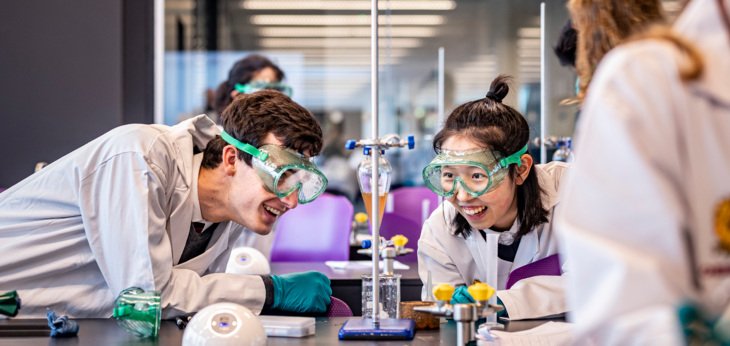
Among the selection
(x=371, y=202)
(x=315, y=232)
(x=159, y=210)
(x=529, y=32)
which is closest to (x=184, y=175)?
(x=159, y=210)

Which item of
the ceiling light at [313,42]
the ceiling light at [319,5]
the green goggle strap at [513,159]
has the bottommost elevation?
the green goggle strap at [513,159]

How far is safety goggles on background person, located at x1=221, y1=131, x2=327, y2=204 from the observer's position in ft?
8.23

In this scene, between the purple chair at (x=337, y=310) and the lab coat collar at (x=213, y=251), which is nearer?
the purple chair at (x=337, y=310)

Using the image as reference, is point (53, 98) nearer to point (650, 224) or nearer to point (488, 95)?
point (488, 95)

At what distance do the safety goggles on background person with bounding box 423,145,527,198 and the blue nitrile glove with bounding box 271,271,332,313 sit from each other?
1.40 feet

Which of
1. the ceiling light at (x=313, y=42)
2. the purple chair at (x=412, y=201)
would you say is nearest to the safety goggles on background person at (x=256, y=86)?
the purple chair at (x=412, y=201)

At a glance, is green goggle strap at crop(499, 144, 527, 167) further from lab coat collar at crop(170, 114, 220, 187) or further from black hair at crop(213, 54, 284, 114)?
black hair at crop(213, 54, 284, 114)

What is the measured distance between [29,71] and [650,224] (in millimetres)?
3631

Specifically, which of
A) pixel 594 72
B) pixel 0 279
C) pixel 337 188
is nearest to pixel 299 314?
pixel 0 279

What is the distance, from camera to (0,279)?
2555 millimetres

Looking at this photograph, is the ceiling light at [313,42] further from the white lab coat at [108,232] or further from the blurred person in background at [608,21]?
the blurred person in background at [608,21]

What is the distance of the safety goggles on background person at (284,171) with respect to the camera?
251 cm

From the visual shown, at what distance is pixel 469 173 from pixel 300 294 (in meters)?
0.58

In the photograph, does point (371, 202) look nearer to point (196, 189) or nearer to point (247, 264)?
point (196, 189)
